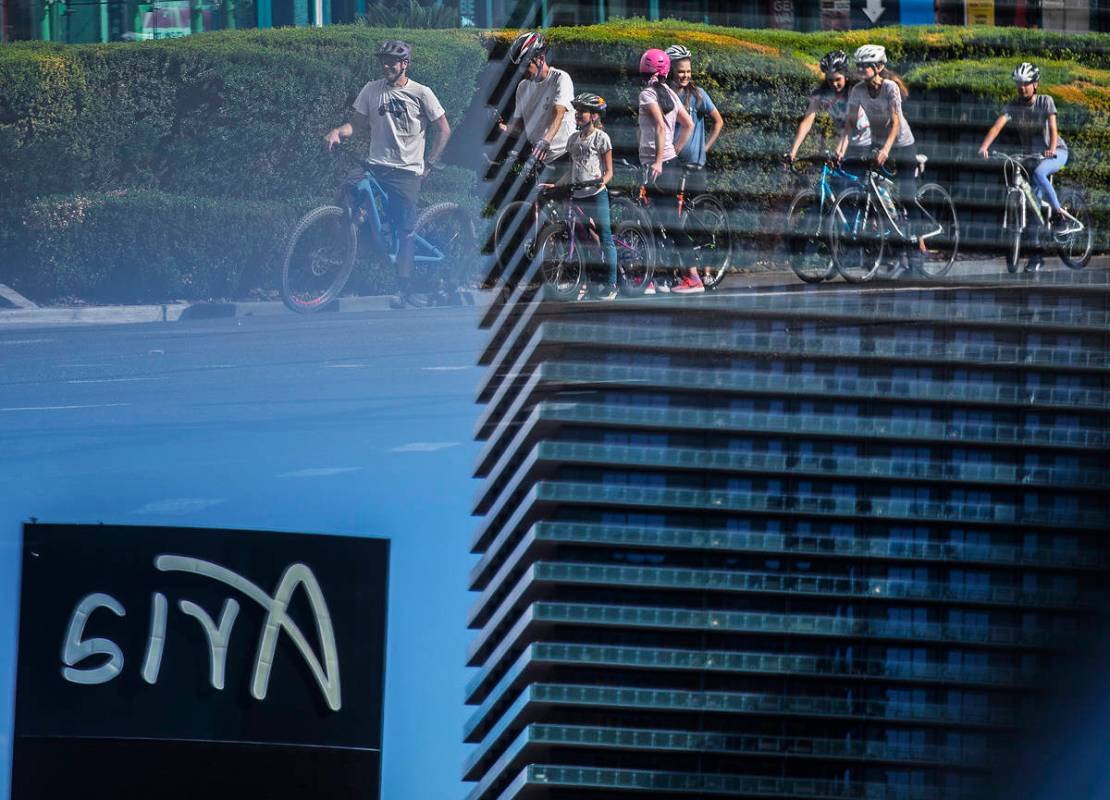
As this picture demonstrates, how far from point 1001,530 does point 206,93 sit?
3.77 m

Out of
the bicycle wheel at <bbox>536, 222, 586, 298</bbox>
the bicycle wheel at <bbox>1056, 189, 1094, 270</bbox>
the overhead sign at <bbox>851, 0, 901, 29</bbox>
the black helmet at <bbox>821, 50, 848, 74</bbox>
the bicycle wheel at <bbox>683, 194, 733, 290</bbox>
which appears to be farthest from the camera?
the bicycle wheel at <bbox>1056, 189, 1094, 270</bbox>

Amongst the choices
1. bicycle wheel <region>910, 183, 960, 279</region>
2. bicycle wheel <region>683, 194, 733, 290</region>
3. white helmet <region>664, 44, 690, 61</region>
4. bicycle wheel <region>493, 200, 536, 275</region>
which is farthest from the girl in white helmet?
bicycle wheel <region>493, 200, 536, 275</region>

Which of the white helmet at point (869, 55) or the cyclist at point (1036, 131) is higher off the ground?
the white helmet at point (869, 55)

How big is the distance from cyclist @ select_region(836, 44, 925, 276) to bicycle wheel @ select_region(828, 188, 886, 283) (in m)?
0.15

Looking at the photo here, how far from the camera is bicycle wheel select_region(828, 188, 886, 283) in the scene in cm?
695

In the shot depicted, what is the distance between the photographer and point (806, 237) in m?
6.93

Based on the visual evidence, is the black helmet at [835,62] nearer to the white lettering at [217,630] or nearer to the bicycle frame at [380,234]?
the bicycle frame at [380,234]

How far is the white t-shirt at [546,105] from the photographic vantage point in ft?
21.8

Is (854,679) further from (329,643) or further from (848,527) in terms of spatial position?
(329,643)

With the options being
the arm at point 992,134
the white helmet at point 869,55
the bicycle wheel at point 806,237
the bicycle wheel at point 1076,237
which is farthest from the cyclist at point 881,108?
the bicycle wheel at point 1076,237

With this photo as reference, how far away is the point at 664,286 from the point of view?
683 cm

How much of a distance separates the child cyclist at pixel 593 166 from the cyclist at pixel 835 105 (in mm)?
818

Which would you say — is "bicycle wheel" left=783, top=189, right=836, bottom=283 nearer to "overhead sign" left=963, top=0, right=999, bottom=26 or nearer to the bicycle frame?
"overhead sign" left=963, top=0, right=999, bottom=26

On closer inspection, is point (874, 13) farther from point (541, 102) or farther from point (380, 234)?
point (380, 234)
